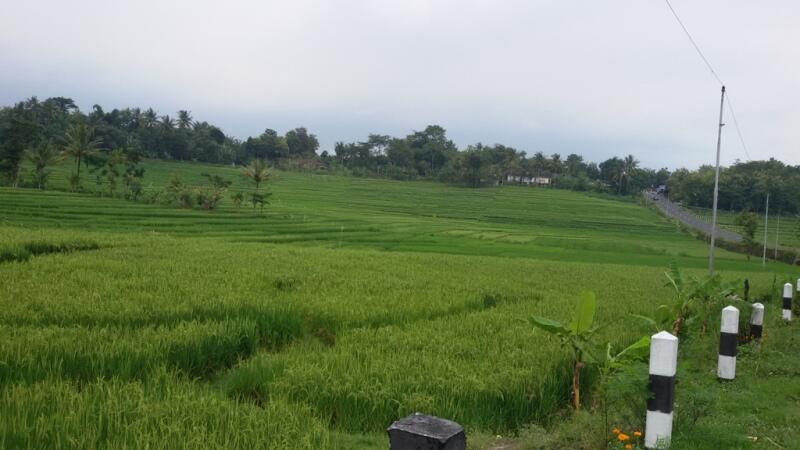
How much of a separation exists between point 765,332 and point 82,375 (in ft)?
23.7

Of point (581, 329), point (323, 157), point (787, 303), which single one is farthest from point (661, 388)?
point (323, 157)

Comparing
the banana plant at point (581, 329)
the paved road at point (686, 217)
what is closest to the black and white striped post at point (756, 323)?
the banana plant at point (581, 329)

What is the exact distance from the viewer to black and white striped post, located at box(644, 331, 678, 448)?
11.0ft

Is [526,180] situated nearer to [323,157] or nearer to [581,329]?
[323,157]

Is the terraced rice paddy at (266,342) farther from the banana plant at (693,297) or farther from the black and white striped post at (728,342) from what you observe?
the black and white striped post at (728,342)

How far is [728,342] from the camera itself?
5.22m

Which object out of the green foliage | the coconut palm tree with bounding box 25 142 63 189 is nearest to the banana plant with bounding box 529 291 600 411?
the green foliage

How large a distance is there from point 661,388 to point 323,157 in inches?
3076

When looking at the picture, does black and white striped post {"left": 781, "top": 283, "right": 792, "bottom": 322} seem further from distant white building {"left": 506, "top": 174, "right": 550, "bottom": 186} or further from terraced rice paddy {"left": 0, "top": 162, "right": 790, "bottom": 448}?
distant white building {"left": 506, "top": 174, "right": 550, "bottom": 186}

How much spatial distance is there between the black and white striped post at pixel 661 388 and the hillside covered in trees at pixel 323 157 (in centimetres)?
3394

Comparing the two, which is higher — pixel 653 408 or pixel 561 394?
pixel 653 408

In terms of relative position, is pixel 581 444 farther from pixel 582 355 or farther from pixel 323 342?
pixel 323 342

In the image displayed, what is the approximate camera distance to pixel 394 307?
823 centimetres

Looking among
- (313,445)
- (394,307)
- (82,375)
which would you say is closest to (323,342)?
(394,307)
